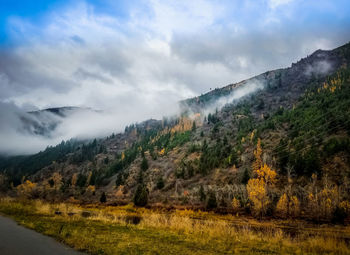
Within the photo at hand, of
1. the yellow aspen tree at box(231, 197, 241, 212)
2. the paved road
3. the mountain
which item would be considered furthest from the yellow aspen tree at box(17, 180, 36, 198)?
the paved road

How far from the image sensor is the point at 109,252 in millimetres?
9234

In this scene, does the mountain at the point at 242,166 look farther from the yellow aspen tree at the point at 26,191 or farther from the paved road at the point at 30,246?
the paved road at the point at 30,246

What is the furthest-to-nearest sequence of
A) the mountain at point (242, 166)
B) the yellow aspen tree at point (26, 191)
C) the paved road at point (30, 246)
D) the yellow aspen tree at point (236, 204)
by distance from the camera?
the yellow aspen tree at point (26, 191)
the mountain at point (242, 166)
the yellow aspen tree at point (236, 204)
the paved road at point (30, 246)

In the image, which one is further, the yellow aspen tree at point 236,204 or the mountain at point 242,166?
the mountain at point 242,166

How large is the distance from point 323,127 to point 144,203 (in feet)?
303

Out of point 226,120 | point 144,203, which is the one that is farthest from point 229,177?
point 226,120

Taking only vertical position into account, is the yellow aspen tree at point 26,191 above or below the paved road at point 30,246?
below

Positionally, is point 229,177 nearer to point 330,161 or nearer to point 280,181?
point 280,181

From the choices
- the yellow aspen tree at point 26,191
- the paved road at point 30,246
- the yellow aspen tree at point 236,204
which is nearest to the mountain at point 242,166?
the yellow aspen tree at point 236,204

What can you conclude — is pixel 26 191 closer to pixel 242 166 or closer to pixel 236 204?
pixel 236 204

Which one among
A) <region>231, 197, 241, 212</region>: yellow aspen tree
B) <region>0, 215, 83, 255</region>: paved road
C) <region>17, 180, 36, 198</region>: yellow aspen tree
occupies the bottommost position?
<region>17, 180, 36, 198</region>: yellow aspen tree

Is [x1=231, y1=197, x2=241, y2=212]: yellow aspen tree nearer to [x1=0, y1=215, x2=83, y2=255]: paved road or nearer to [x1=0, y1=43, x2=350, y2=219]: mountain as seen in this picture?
[x1=0, y1=43, x2=350, y2=219]: mountain

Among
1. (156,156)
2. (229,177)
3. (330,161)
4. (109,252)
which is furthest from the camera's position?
(156,156)

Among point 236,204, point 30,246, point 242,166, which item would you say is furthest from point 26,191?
point 30,246
